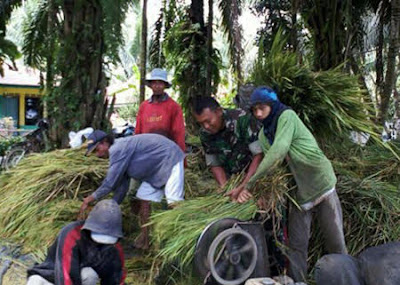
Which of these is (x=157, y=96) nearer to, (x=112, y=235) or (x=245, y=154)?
(x=245, y=154)

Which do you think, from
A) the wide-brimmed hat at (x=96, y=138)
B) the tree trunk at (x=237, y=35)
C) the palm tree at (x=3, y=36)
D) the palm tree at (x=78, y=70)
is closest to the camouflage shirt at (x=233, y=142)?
the wide-brimmed hat at (x=96, y=138)

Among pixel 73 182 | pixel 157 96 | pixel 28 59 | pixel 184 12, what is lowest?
pixel 73 182

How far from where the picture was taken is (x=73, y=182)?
15.6 ft

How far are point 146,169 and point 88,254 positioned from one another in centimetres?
128

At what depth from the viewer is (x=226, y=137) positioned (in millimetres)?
3889

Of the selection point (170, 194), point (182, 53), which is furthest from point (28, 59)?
point (170, 194)

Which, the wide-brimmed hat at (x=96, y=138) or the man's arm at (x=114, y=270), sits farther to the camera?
the wide-brimmed hat at (x=96, y=138)

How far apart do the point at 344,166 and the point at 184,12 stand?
7289 mm

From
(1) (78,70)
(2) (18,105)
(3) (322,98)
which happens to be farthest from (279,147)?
(2) (18,105)

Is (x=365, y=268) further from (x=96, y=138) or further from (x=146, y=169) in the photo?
(x=96, y=138)

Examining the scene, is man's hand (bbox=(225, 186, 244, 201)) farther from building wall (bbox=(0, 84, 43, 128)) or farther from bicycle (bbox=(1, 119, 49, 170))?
building wall (bbox=(0, 84, 43, 128))

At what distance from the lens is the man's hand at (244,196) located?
3.22m

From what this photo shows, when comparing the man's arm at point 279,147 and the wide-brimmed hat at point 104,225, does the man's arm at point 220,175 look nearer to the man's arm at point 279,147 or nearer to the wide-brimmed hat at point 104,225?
the man's arm at point 279,147

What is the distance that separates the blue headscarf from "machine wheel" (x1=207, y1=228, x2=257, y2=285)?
738 mm
